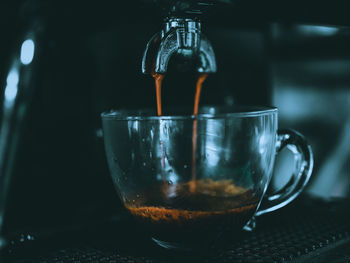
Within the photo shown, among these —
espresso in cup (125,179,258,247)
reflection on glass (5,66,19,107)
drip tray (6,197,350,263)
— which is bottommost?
drip tray (6,197,350,263)

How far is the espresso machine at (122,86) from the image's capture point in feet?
1.08

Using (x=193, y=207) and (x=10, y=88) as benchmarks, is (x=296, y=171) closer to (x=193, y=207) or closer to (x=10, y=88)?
(x=193, y=207)

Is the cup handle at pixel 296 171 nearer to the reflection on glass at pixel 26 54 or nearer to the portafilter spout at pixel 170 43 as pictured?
the portafilter spout at pixel 170 43

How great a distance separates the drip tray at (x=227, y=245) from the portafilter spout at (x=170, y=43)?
0.15 metres

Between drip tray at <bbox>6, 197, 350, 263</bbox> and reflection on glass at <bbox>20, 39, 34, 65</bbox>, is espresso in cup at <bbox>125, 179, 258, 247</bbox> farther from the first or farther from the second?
reflection on glass at <bbox>20, 39, 34, 65</bbox>

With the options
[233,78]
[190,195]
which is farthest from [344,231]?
[233,78]

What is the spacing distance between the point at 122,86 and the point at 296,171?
0.27 meters

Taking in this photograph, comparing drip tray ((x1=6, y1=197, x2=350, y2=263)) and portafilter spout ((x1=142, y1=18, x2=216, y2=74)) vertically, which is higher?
portafilter spout ((x1=142, y1=18, x2=216, y2=74))

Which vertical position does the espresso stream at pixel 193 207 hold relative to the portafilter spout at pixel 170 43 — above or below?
below

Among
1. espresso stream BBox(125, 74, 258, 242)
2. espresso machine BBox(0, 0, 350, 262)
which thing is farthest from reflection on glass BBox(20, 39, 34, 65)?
espresso stream BBox(125, 74, 258, 242)

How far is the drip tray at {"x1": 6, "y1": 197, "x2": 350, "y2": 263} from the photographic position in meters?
0.32

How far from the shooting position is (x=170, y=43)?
1.08 feet

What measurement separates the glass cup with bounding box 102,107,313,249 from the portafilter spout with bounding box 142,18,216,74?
0.15ft

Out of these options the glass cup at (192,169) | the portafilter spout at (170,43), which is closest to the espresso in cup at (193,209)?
the glass cup at (192,169)
